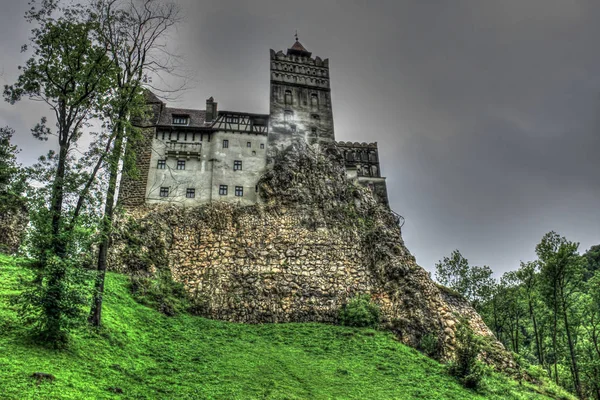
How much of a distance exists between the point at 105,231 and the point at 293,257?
64.2ft

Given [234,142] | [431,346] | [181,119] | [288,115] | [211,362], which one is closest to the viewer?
[211,362]

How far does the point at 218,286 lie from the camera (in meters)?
34.6

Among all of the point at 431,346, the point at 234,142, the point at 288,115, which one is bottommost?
the point at 431,346

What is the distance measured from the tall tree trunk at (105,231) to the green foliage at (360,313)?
19057 mm

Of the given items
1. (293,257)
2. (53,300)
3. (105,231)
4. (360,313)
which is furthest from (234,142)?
(53,300)

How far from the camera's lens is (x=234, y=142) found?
1750 inches

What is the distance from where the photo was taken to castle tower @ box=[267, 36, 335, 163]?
46.7 meters

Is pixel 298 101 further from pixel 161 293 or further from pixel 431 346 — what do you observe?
pixel 431 346

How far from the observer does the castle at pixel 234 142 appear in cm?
4131

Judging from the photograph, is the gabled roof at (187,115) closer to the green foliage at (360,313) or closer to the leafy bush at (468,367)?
the green foliage at (360,313)

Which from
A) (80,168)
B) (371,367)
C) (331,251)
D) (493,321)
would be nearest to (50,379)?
(80,168)

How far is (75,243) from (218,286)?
1771 centimetres

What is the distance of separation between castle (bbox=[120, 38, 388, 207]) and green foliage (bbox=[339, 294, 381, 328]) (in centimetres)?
1404

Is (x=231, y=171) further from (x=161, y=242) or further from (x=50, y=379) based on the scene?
(x=50, y=379)
